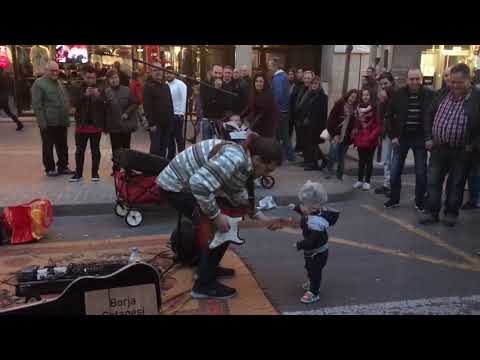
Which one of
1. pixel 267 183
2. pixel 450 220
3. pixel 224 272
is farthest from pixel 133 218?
pixel 450 220

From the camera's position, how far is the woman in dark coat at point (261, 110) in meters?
7.89

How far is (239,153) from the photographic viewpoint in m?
A: 3.60

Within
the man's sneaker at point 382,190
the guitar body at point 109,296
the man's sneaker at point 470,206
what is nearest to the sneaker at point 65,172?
the man's sneaker at point 382,190

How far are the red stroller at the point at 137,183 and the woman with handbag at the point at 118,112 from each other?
5.33 ft

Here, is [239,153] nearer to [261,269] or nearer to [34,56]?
[261,269]

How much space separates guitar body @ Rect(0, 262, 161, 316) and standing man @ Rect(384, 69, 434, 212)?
4303mm

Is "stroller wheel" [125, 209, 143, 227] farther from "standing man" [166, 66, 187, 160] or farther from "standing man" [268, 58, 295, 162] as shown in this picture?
"standing man" [268, 58, 295, 162]

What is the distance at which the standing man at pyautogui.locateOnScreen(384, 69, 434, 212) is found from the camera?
250 inches

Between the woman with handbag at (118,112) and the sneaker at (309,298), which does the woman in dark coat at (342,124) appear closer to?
the woman with handbag at (118,112)

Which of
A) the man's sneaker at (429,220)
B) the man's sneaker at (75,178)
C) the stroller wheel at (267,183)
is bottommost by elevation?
the man's sneaker at (429,220)

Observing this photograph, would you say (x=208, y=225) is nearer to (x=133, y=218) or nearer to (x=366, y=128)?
(x=133, y=218)

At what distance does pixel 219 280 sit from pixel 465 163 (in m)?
3.30

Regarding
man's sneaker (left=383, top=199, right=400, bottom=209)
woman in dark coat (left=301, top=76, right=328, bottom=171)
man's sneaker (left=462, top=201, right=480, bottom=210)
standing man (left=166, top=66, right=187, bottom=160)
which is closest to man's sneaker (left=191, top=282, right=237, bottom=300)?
man's sneaker (left=383, top=199, right=400, bottom=209)
